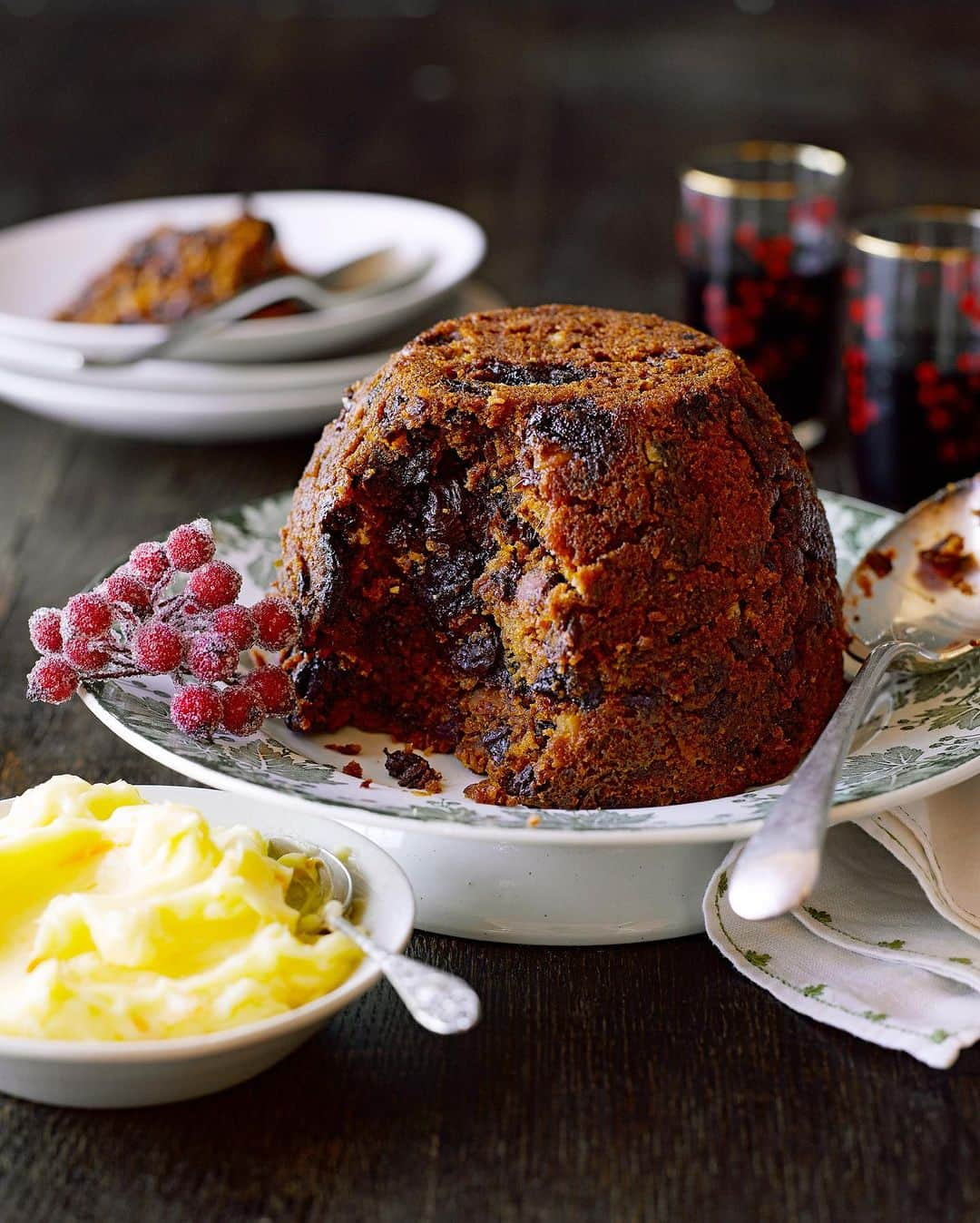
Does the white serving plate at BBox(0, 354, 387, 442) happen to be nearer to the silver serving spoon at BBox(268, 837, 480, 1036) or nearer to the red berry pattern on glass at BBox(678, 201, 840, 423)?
the red berry pattern on glass at BBox(678, 201, 840, 423)

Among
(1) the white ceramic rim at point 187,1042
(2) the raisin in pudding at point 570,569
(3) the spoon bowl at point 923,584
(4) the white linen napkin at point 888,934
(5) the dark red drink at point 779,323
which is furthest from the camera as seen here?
(5) the dark red drink at point 779,323

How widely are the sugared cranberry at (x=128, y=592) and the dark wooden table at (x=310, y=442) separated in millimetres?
370

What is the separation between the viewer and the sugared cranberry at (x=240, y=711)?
1776mm

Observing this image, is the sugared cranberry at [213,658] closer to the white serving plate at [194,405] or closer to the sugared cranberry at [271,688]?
the sugared cranberry at [271,688]

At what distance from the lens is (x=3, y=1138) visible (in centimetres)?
142

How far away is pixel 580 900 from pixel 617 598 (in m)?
0.32

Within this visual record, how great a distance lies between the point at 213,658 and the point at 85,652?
0.14 meters

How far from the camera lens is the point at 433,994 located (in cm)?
136

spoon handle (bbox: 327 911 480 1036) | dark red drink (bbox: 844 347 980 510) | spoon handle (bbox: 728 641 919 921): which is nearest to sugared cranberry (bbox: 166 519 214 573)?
spoon handle (bbox: 327 911 480 1036)

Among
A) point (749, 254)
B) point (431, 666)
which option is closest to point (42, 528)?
point (431, 666)

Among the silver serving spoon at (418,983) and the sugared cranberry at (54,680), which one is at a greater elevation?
the sugared cranberry at (54,680)

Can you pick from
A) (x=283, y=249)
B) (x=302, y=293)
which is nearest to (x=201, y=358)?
(x=302, y=293)

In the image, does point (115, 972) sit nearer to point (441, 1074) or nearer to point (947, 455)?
point (441, 1074)

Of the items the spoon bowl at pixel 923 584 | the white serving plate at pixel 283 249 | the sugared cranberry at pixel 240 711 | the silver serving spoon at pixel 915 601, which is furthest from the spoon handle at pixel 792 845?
the white serving plate at pixel 283 249
